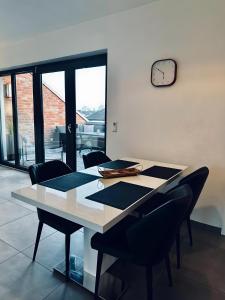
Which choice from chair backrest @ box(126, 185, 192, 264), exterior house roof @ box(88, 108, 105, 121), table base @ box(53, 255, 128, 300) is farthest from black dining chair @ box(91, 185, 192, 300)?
exterior house roof @ box(88, 108, 105, 121)

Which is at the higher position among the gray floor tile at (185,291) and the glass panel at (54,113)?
the glass panel at (54,113)

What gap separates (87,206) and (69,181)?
0.51 m

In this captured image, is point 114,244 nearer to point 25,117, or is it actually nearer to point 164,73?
point 164,73

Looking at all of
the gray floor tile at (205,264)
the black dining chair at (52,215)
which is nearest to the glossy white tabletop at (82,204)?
the black dining chair at (52,215)

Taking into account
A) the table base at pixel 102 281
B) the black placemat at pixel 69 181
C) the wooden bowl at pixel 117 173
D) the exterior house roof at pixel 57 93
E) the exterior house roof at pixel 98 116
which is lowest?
the table base at pixel 102 281

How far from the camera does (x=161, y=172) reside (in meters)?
2.16

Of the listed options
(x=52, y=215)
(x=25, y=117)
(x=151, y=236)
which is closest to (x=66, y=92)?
(x=25, y=117)

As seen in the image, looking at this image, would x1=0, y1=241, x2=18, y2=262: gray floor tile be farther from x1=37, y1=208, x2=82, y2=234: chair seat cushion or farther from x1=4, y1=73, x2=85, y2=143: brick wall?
x1=4, y1=73, x2=85, y2=143: brick wall

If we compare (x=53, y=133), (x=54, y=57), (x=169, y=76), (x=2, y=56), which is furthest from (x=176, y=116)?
(x=2, y=56)

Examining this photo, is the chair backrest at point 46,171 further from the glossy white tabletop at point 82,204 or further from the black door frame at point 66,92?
the black door frame at point 66,92

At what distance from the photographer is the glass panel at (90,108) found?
11.4 feet

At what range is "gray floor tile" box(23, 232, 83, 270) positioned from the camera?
6.51ft

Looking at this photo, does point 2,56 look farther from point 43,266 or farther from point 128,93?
point 43,266

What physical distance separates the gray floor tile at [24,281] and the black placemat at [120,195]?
82cm
